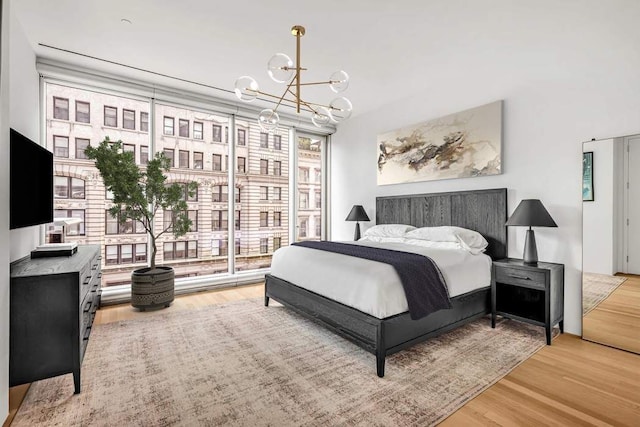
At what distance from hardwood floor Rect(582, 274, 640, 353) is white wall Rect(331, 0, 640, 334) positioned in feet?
0.42

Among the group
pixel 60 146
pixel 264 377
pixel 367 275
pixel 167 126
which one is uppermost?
pixel 167 126

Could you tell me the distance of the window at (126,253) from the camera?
160 inches

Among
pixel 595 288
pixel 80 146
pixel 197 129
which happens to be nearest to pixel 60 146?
pixel 80 146

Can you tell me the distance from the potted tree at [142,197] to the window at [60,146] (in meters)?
0.76

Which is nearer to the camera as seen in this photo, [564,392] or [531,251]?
[564,392]

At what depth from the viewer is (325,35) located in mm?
2836

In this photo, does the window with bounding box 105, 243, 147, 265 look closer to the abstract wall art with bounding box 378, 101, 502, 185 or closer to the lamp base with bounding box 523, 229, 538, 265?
the abstract wall art with bounding box 378, 101, 502, 185

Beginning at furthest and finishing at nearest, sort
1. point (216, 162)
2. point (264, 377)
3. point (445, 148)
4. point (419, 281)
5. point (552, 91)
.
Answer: point (216, 162)
point (445, 148)
point (552, 91)
point (419, 281)
point (264, 377)

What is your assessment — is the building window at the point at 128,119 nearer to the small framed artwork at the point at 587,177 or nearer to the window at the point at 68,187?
the window at the point at 68,187

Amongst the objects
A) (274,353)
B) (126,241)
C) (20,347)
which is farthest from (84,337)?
(126,241)

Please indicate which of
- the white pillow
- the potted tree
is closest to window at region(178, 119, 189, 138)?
the potted tree

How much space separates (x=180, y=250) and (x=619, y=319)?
5.08 meters

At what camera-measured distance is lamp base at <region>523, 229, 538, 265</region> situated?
296cm

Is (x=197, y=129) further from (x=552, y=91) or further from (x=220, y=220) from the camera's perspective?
(x=552, y=91)
